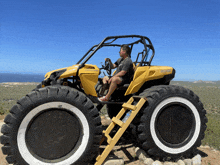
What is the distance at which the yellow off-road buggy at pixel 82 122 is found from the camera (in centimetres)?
310

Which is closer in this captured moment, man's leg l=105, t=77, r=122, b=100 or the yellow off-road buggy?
the yellow off-road buggy

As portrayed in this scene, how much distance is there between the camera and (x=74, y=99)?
3336 mm

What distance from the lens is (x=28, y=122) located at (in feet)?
10.3

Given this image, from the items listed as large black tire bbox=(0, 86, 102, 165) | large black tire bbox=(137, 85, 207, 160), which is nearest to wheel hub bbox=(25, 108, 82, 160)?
large black tire bbox=(0, 86, 102, 165)

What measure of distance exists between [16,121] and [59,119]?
0.78m

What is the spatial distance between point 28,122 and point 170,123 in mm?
3191

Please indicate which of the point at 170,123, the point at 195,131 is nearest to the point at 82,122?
the point at 170,123

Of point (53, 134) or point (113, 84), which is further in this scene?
point (113, 84)

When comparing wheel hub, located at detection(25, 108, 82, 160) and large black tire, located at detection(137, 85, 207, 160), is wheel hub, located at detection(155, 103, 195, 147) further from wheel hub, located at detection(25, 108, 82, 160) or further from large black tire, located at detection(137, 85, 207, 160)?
wheel hub, located at detection(25, 108, 82, 160)

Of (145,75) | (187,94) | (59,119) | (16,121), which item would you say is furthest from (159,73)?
(16,121)

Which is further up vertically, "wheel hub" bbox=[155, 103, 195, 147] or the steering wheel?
the steering wheel

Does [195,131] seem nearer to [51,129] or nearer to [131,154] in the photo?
[131,154]

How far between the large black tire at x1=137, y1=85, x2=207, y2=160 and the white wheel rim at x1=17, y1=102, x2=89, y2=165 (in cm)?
128

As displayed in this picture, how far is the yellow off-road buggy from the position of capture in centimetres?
310
